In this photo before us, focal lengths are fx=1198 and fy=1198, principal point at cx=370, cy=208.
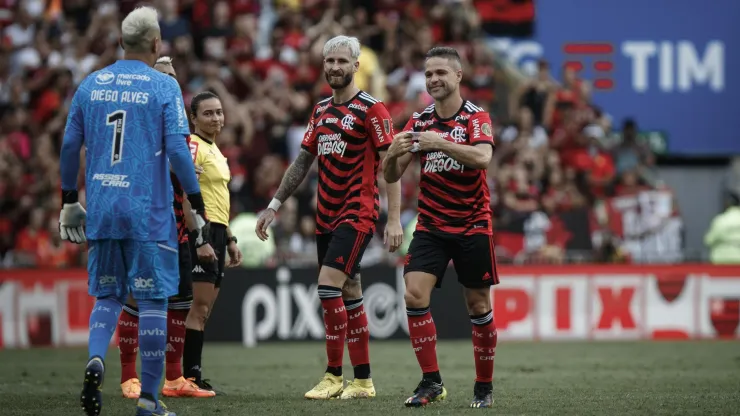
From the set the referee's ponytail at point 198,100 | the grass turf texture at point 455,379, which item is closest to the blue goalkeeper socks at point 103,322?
the grass turf texture at point 455,379

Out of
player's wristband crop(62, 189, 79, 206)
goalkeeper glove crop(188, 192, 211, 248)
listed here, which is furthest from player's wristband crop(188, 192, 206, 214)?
player's wristband crop(62, 189, 79, 206)

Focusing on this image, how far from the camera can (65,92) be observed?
20.2 meters

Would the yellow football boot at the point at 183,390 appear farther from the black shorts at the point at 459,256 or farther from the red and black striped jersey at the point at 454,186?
the red and black striped jersey at the point at 454,186

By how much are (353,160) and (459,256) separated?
129cm

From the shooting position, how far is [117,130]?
7.57m

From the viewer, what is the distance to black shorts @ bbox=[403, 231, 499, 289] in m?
8.86

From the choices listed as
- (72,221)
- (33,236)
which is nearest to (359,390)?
(72,221)

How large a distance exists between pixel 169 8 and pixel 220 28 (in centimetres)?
98

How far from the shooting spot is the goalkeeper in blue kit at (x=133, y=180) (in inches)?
297

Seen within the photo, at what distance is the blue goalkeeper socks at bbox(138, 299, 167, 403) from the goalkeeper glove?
498mm

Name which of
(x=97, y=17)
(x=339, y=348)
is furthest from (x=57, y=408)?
(x=97, y=17)

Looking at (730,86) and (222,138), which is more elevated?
(730,86)

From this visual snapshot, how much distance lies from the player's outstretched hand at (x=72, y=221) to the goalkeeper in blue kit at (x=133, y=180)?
0.62 feet

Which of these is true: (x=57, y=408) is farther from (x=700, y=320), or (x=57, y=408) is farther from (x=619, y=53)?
(x=619, y=53)
